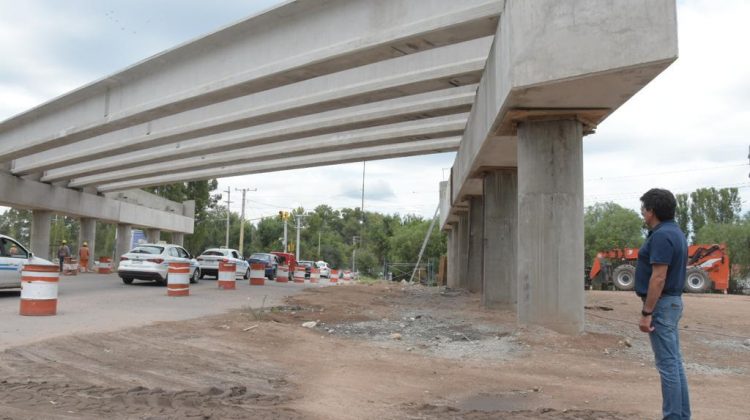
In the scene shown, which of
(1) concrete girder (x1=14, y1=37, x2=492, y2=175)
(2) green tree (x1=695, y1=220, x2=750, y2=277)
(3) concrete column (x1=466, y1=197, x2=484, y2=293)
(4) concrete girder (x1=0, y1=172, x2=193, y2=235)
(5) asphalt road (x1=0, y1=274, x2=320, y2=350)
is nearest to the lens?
(5) asphalt road (x1=0, y1=274, x2=320, y2=350)

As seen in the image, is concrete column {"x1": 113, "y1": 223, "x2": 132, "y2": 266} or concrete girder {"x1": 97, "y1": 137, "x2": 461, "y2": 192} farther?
concrete column {"x1": 113, "y1": 223, "x2": 132, "y2": 266}

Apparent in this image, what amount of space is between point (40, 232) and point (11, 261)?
19.6m

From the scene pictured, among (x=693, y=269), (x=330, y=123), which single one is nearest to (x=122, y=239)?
(x=330, y=123)

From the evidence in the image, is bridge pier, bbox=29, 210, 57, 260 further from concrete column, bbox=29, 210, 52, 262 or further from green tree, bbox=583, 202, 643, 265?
green tree, bbox=583, 202, 643, 265

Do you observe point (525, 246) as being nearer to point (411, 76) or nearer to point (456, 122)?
point (411, 76)

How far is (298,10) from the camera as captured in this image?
13383 millimetres

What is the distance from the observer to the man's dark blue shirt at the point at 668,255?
14.4 feet

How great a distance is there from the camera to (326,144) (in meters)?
20.9

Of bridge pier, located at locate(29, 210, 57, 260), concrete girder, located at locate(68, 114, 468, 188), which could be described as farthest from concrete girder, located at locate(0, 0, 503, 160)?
bridge pier, located at locate(29, 210, 57, 260)

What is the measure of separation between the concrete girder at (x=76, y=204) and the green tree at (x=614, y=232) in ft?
144

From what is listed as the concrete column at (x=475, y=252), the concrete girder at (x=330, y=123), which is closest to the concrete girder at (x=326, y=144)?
the concrete girder at (x=330, y=123)

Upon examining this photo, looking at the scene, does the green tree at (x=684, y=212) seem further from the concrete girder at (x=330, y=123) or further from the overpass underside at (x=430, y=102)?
the concrete girder at (x=330, y=123)

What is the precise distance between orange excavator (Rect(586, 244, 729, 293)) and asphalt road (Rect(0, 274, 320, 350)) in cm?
2351

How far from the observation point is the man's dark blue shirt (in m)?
4.40
